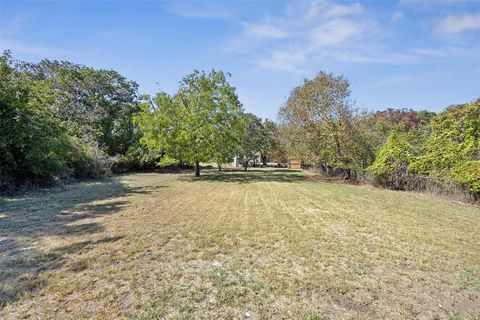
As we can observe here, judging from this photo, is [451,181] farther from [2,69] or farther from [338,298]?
[2,69]

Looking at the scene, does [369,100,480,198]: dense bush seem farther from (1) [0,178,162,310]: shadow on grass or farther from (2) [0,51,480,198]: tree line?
(1) [0,178,162,310]: shadow on grass

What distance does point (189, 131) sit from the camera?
15594mm

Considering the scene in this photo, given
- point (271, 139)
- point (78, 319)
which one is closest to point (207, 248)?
point (78, 319)

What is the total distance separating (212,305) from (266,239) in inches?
86.9

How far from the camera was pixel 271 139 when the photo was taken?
36.8 meters

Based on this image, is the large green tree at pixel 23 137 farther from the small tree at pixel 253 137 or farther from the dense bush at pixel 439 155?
the small tree at pixel 253 137

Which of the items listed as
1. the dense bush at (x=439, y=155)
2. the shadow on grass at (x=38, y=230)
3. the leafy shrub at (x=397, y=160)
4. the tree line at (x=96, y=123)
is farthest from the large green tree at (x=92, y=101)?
the dense bush at (x=439, y=155)

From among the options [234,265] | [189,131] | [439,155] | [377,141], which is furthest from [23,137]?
[377,141]

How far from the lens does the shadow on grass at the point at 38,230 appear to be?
10.6 feet

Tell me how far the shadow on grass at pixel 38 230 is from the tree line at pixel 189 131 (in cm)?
291

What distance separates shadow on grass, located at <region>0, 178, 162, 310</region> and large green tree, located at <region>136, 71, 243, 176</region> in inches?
267

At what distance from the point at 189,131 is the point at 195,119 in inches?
30.3

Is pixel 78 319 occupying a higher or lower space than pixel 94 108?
lower

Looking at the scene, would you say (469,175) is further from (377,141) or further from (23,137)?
(23,137)
